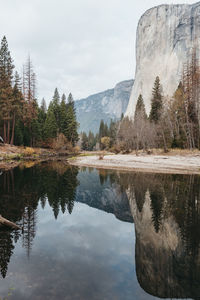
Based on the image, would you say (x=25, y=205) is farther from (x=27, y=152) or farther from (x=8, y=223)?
(x=27, y=152)

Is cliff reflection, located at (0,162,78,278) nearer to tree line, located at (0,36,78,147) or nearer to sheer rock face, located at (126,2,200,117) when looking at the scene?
tree line, located at (0,36,78,147)

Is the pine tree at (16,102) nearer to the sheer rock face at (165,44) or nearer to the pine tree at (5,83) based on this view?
the pine tree at (5,83)

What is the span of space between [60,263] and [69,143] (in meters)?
53.4

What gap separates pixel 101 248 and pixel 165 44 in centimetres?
10719

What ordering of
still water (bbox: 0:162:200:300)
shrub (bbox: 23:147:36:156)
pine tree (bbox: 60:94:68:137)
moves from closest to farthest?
1. still water (bbox: 0:162:200:300)
2. shrub (bbox: 23:147:36:156)
3. pine tree (bbox: 60:94:68:137)

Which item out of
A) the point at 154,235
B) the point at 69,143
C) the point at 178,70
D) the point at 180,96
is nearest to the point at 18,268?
the point at 154,235

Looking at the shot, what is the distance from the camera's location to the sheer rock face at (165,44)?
84188mm

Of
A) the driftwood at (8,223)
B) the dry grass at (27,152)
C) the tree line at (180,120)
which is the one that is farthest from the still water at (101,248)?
the dry grass at (27,152)

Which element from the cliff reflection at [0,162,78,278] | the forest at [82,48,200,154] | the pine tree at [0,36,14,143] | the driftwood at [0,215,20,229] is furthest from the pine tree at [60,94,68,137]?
the driftwood at [0,215,20,229]

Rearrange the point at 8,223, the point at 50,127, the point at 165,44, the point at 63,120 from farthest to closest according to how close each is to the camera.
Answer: the point at 165,44
the point at 63,120
the point at 50,127
the point at 8,223

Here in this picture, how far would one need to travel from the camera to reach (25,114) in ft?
142

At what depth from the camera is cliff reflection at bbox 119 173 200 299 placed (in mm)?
4570

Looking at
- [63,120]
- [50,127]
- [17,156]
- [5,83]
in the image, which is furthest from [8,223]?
[63,120]

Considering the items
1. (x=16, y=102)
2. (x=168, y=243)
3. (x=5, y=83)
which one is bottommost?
(x=168, y=243)
